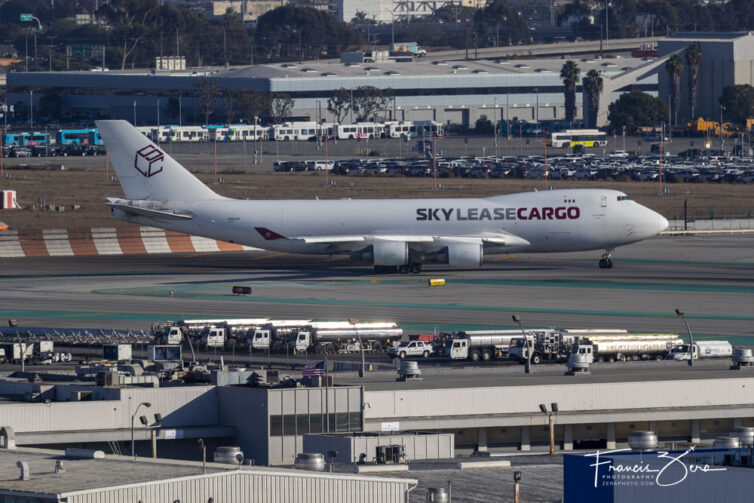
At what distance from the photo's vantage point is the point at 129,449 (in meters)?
52.0

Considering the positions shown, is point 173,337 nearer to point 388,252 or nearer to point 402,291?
point 402,291

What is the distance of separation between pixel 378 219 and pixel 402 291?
27.1ft

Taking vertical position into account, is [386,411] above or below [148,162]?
below

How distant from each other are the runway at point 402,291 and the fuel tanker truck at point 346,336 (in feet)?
12.9

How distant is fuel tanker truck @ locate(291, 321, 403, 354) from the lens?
244 ft

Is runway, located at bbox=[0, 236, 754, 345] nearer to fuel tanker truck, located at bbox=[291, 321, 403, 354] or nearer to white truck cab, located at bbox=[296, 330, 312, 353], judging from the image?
fuel tanker truck, located at bbox=[291, 321, 403, 354]

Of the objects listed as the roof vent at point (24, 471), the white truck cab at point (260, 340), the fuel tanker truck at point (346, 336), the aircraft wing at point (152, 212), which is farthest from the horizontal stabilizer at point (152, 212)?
the roof vent at point (24, 471)

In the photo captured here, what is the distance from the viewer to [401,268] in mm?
103812

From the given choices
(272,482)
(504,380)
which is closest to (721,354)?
(504,380)

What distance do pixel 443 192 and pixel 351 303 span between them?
7886 cm

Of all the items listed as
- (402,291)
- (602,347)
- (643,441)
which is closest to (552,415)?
(602,347)

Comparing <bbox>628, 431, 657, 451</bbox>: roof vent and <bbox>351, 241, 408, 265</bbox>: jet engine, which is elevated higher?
<bbox>628, 431, 657, 451</bbox>: roof vent

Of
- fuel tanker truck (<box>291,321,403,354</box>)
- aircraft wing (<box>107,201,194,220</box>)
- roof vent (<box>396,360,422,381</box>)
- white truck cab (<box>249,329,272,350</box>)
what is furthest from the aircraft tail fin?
roof vent (<box>396,360,422,381</box>)

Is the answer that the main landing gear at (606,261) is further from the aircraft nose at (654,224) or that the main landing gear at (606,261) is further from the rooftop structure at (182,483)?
the rooftop structure at (182,483)
